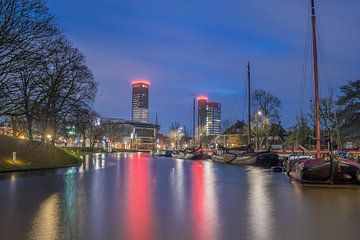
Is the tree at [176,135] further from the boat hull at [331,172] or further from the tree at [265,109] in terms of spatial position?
the boat hull at [331,172]

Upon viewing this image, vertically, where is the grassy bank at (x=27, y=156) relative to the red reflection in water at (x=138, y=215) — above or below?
above

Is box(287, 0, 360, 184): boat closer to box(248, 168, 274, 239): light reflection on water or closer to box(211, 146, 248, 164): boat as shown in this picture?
box(248, 168, 274, 239): light reflection on water

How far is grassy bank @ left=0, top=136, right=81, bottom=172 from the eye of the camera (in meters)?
34.4

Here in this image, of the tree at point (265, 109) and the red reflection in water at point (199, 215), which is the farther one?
the tree at point (265, 109)

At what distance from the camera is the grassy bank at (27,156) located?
113 ft

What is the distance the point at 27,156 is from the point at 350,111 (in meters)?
38.3

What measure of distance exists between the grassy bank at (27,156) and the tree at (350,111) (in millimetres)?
33337

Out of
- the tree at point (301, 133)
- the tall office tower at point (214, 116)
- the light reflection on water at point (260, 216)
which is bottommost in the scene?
the light reflection on water at point (260, 216)

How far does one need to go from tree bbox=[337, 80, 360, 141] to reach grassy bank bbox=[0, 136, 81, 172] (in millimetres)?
33337

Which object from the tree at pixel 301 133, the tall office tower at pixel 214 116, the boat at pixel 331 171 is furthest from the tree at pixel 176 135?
the boat at pixel 331 171

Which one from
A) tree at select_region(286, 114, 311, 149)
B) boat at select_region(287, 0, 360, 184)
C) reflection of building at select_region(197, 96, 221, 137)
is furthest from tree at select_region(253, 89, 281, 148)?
reflection of building at select_region(197, 96, 221, 137)

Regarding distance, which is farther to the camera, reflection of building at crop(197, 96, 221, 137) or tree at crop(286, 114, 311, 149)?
reflection of building at crop(197, 96, 221, 137)

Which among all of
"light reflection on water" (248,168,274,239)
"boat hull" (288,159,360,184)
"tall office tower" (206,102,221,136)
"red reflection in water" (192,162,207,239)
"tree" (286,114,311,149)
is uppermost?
"tall office tower" (206,102,221,136)

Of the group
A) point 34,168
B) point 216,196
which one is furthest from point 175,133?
point 216,196
